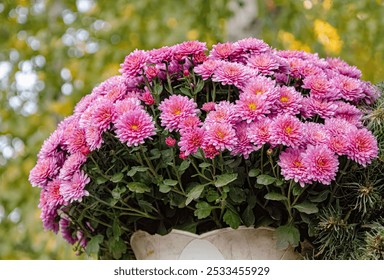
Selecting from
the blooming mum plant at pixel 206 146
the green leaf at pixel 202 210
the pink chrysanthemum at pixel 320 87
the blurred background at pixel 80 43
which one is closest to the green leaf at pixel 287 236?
the blooming mum plant at pixel 206 146

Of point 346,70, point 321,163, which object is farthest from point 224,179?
point 346,70

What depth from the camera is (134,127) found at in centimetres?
92

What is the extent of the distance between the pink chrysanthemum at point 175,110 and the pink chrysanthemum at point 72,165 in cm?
15

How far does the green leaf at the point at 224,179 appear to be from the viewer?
2.87 feet

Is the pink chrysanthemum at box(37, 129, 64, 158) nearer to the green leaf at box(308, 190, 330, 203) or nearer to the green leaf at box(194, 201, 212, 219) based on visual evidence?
the green leaf at box(194, 201, 212, 219)

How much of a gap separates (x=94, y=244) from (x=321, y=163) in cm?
41

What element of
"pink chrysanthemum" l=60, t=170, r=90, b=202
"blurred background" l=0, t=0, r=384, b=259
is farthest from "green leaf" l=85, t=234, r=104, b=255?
"blurred background" l=0, t=0, r=384, b=259

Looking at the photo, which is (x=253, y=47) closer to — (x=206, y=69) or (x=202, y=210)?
(x=206, y=69)

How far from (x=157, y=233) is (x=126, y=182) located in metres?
0.11

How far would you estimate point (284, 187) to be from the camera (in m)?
0.91

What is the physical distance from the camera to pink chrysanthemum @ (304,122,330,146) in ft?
2.98

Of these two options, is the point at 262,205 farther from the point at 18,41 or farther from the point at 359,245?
the point at 18,41

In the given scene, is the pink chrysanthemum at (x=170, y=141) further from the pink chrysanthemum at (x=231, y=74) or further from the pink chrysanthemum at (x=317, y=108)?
the pink chrysanthemum at (x=317, y=108)
